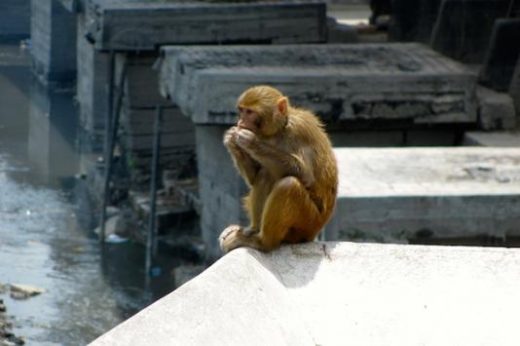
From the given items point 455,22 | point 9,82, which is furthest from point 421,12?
point 9,82

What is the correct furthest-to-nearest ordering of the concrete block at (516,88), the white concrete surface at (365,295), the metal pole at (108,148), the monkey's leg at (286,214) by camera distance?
the metal pole at (108,148), the concrete block at (516,88), the monkey's leg at (286,214), the white concrete surface at (365,295)

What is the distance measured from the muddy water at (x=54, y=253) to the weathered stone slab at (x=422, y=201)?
18.4ft

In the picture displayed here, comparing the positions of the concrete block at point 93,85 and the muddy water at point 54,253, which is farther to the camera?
the concrete block at point 93,85

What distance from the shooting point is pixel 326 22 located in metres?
24.8

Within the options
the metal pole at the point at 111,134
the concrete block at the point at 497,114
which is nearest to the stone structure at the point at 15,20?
the metal pole at the point at 111,134

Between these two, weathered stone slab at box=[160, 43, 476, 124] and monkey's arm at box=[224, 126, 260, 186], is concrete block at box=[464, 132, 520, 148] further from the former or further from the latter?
monkey's arm at box=[224, 126, 260, 186]

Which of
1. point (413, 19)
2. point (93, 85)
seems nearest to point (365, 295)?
point (413, 19)

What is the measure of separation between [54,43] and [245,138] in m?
26.2

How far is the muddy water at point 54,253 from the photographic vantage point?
723 inches

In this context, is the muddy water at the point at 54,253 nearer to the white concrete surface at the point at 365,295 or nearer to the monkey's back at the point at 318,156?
the monkey's back at the point at 318,156

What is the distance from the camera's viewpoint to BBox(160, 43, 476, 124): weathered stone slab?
1800cm

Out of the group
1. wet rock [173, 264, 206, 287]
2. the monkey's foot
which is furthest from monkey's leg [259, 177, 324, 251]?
wet rock [173, 264, 206, 287]

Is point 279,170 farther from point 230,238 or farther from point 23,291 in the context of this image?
point 23,291

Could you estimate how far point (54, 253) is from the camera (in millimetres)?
21141
